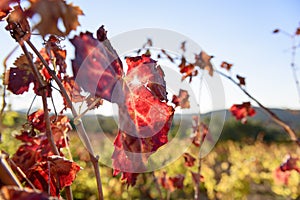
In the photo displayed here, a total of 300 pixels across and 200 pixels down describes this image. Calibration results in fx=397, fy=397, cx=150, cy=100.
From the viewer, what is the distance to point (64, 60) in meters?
1.12

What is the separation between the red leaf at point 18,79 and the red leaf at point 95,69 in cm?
49

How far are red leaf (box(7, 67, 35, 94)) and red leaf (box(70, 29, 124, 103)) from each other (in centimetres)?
49

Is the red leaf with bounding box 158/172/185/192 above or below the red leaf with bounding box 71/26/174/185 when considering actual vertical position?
below

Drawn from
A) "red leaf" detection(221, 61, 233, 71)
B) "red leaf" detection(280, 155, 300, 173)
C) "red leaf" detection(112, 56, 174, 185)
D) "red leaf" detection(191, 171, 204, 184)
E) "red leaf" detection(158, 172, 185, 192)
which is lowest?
"red leaf" detection(158, 172, 185, 192)

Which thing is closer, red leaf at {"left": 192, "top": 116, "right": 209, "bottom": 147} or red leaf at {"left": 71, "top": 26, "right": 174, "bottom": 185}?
red leaf at {"left": 71, "top": 26, "right": 174, "bottom": 185}

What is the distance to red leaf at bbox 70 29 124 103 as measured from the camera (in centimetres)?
64

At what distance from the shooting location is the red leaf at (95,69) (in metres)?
0.64

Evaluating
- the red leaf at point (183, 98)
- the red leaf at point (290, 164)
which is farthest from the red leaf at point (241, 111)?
the red leaf at point (183, 98)

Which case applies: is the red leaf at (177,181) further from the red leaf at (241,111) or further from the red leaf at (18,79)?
the red leaf at (18,79)

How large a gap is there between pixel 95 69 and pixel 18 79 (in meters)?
0.53

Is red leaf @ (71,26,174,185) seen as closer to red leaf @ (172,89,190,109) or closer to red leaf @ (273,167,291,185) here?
red leaf @ (172,89,190,109)

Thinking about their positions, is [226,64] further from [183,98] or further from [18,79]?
[18,79]

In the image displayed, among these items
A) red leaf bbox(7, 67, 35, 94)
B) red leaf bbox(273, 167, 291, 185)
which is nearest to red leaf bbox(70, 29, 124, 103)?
red leaf bbox(7, 67, 35, 94)

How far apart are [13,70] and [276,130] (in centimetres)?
1394
